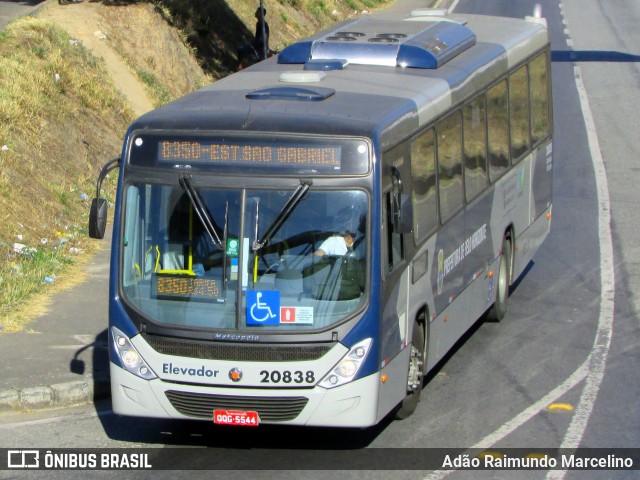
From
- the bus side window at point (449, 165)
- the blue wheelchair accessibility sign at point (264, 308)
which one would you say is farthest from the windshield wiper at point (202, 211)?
the bus side window at point (449, 165)

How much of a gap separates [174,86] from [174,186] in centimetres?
1514

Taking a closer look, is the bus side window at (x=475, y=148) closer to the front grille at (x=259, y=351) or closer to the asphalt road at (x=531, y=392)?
the asphalt road at (x=531, y=392)

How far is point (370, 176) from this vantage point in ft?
27.4

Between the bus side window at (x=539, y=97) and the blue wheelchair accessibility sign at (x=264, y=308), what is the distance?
631cm

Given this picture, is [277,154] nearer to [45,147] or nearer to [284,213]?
[284,213]

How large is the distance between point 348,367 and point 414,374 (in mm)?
1359

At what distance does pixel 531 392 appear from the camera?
10562 mm

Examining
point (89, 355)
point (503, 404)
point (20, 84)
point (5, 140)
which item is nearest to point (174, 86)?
point (20, 84)

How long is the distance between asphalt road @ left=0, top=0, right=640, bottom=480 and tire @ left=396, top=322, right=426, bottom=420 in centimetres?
13

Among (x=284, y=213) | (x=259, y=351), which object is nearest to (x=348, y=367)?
(x=259, y=351)

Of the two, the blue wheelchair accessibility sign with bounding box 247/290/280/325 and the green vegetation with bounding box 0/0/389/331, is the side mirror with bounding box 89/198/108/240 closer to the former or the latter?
the blue wheelchair accessibility sign with bounding box 247/290/280/325

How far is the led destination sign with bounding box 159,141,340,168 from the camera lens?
835cm

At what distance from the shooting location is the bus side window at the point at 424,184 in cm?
944

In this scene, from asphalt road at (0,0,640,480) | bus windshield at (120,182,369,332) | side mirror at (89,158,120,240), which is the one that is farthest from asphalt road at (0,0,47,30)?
bus windshield at (120,182,369,332)
